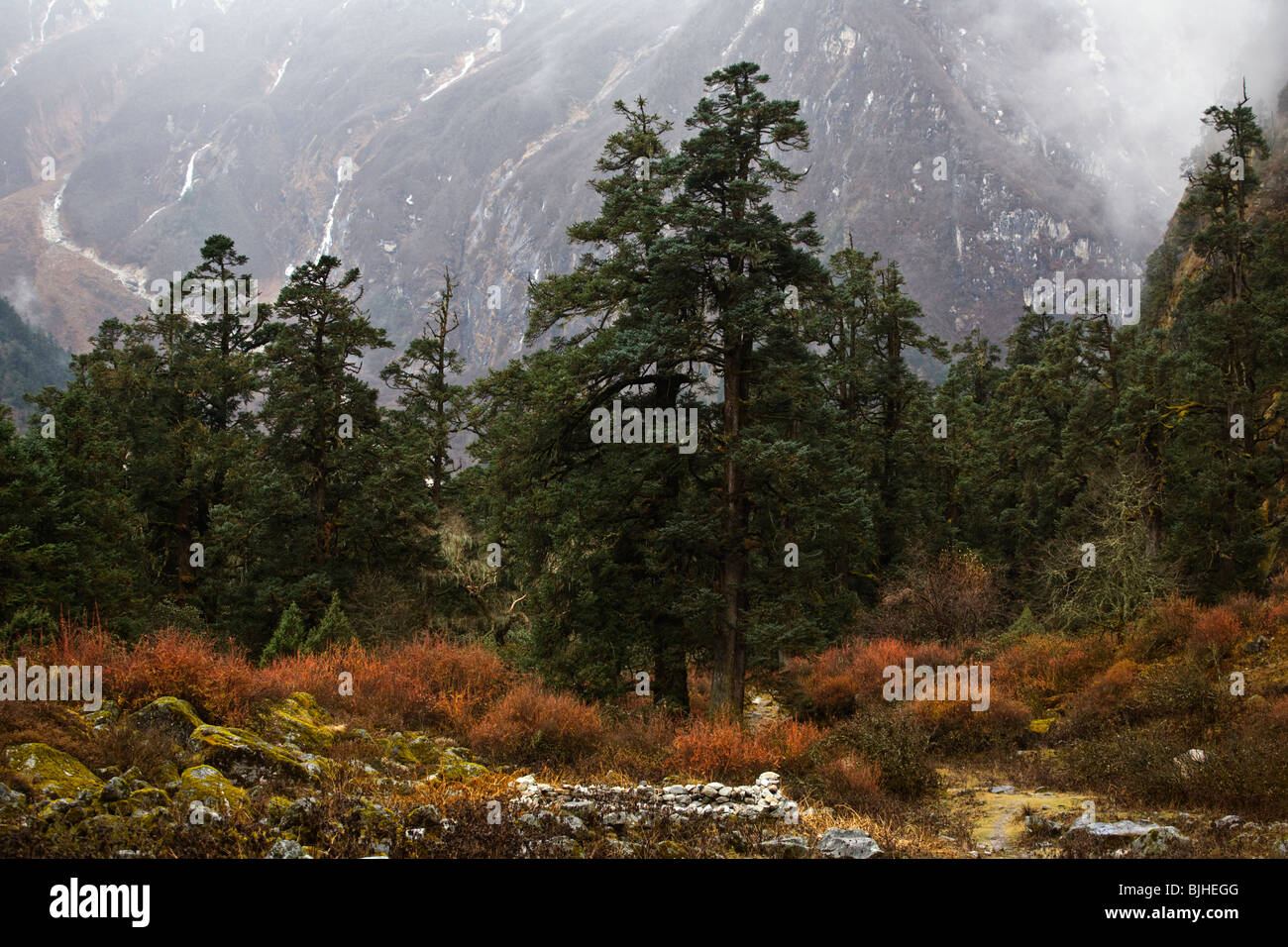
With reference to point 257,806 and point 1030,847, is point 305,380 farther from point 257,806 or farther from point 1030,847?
point 1030,847

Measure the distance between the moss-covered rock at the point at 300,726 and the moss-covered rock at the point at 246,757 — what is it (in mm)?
759

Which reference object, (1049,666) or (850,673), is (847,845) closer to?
(850,673)

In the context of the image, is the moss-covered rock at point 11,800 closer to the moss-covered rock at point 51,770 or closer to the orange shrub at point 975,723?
the moss-covered rock at point 51,770

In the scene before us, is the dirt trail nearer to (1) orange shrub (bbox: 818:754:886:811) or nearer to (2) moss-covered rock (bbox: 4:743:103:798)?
(1) orange shrub (bbox: 818:754:886:811)

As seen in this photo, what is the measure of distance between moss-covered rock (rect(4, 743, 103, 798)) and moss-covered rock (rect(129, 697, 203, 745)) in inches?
41.6

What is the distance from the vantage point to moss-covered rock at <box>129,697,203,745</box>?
8883mm

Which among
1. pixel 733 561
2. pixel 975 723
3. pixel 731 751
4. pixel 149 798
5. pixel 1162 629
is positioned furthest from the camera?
pixel 1162 629

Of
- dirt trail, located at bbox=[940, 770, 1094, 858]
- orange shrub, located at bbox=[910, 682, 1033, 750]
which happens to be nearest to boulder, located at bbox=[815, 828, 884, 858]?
dirt trail, located at bbox=[940, 770, 1094, 858]

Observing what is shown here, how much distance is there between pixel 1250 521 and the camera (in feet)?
90.3

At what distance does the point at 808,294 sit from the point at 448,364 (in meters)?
22.7

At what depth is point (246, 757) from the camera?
8.77 meters

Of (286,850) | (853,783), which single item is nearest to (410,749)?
(286,850)

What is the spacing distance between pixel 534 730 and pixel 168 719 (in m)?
4.89
